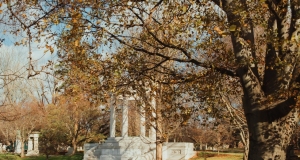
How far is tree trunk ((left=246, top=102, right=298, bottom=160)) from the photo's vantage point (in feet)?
17.9

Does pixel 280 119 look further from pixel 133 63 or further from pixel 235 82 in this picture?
pixel 235 82

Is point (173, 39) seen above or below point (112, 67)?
above

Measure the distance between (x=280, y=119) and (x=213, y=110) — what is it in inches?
107

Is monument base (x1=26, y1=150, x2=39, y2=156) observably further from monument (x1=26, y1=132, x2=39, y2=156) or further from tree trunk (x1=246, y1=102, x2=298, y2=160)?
tree trunk (x1=246, y1=102, x2=298, y2=160)

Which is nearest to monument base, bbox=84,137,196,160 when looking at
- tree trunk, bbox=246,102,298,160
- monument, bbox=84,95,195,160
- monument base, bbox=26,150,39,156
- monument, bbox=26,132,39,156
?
monument, bbox=84,95,195,160

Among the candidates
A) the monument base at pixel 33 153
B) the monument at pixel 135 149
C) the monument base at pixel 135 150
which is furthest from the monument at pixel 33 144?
the monument base at pixel 135 150

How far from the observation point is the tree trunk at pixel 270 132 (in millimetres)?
5445

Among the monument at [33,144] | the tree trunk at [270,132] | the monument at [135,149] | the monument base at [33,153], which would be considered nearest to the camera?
the tree trunk at [270,132]

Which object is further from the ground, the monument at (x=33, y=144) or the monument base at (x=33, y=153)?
the monument at (x=33, y=144)

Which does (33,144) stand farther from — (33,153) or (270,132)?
(270,132)

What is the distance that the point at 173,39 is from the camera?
26.5ft

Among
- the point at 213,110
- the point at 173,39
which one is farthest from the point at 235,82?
the point at 173,39

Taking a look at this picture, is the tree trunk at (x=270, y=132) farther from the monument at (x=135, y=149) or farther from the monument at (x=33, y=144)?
the monument at (x=33, y=144)

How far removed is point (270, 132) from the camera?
5523 mm
